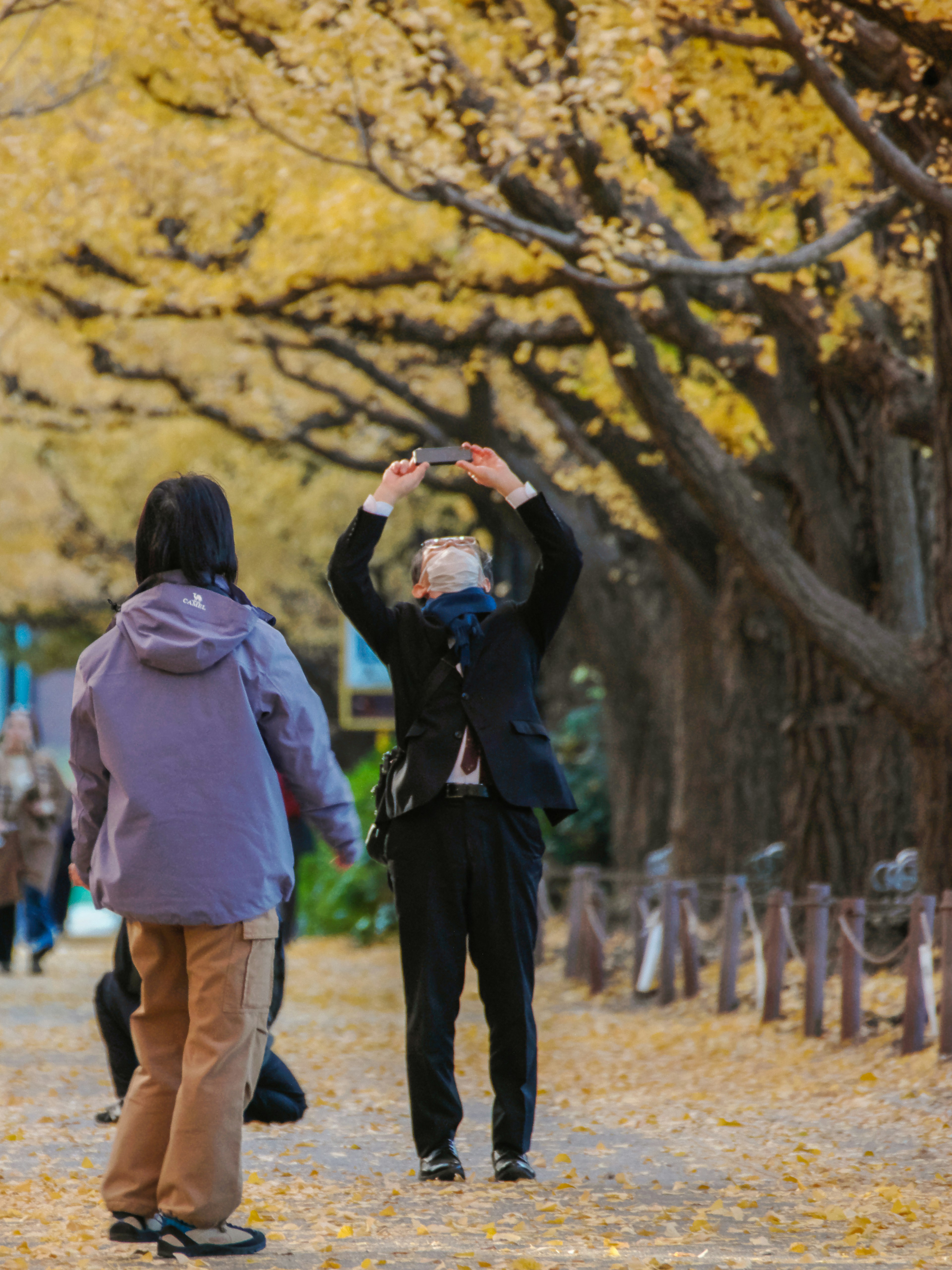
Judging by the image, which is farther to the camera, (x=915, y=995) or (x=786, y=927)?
(x=786, y=927)

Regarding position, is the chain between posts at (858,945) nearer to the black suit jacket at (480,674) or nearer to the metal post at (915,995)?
the metal post at (915,995)

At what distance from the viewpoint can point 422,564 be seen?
5926 mm

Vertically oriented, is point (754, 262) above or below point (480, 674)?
above

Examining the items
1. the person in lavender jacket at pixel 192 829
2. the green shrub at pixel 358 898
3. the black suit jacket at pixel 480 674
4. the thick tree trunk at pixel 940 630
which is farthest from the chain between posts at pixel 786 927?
the green shrub at pixel 358 898

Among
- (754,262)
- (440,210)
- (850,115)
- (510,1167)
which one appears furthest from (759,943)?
(440,210)

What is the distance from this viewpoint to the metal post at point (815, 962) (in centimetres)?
964

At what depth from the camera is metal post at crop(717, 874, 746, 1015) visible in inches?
438

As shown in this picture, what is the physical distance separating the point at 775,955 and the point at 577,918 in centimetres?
369

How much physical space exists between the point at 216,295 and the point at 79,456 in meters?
13.2

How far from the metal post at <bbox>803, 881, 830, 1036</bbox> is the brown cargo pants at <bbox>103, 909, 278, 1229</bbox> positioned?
5.70m

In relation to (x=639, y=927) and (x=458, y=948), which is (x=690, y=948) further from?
(x=458, y=948)

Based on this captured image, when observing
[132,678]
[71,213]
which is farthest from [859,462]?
[132,678]

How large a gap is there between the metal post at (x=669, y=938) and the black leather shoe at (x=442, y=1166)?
263 inches

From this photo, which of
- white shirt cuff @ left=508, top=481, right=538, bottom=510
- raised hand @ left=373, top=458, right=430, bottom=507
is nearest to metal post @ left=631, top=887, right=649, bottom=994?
white shirt cuff @ left=508, top=481, right=538, bottom=510
